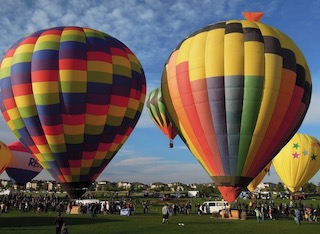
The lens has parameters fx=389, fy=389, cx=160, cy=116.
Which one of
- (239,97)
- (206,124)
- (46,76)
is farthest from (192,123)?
(46,76)

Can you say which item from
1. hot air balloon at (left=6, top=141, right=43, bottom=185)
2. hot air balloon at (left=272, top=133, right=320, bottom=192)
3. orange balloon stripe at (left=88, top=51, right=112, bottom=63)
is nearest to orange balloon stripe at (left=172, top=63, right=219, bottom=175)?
orange balloon stripe at (left=88, top=51, right=112, bottom=63)

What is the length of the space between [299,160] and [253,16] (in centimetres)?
2095

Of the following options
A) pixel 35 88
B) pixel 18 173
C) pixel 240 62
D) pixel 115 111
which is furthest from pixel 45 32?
pixel 18 173

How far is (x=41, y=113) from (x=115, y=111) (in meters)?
4.63

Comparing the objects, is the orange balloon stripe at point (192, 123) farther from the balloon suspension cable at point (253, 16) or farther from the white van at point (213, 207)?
the white van at point (213, 207)

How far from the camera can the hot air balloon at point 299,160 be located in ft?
135

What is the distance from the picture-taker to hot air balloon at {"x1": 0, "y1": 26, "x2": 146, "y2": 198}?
2395cm

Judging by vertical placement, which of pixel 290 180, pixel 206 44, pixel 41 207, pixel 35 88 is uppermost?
pixel 206 44

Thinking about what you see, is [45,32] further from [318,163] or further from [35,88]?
[318,163]

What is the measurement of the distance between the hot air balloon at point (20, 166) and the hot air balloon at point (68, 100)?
23.8 metres

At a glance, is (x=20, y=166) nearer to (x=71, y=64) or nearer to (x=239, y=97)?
(x=71, y=64)

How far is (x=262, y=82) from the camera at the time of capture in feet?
71.1

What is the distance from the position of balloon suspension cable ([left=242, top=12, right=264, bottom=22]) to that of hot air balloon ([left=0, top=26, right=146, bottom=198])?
868 centimetres

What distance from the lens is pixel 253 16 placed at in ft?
84.5
